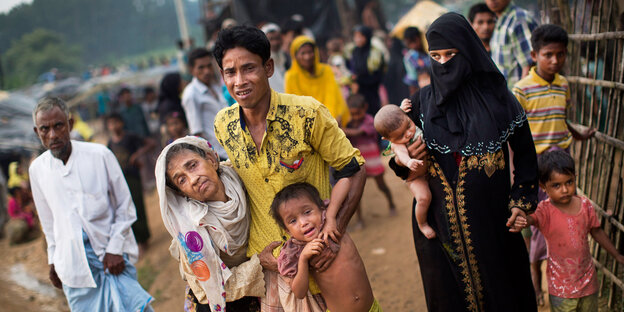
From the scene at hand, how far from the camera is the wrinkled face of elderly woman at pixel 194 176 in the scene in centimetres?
232

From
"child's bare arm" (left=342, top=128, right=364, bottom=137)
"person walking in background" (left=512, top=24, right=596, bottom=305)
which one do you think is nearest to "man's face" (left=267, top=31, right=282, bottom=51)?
"child's bare arm" (left=342, top=128, right=364, bottom=137)

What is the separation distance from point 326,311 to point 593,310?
1686 millimetres

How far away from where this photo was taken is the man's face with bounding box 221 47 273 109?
2.23 meters

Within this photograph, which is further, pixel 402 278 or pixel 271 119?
pixel 402 278

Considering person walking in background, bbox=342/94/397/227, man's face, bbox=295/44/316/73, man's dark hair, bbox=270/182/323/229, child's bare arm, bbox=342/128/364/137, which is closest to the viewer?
man's dark hair, bbox=270/182/323/229

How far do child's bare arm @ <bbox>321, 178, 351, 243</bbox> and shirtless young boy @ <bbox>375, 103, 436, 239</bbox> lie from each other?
1.28 ft

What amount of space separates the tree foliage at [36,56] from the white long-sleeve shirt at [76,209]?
44.9 meters

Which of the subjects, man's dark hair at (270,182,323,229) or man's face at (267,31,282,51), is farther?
man's face at (267,31,282,51)

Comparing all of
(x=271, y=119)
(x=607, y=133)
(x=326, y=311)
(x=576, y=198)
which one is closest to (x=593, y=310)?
(x=576, y=198)

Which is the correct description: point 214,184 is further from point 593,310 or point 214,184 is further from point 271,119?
point 593,310

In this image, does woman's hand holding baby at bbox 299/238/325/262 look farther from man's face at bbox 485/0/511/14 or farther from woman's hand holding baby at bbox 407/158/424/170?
man's face at bbox 485/0/511/14

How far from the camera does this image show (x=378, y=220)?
20.4 feet

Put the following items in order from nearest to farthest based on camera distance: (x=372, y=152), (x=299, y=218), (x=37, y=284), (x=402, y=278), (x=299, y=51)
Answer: (x=299, y=218) < (x=402, y=278) < (x=299, y=51) < (x=372, y=152) < (x=37, y=284)

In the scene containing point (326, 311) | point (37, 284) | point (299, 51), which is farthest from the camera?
point (37, 284)
